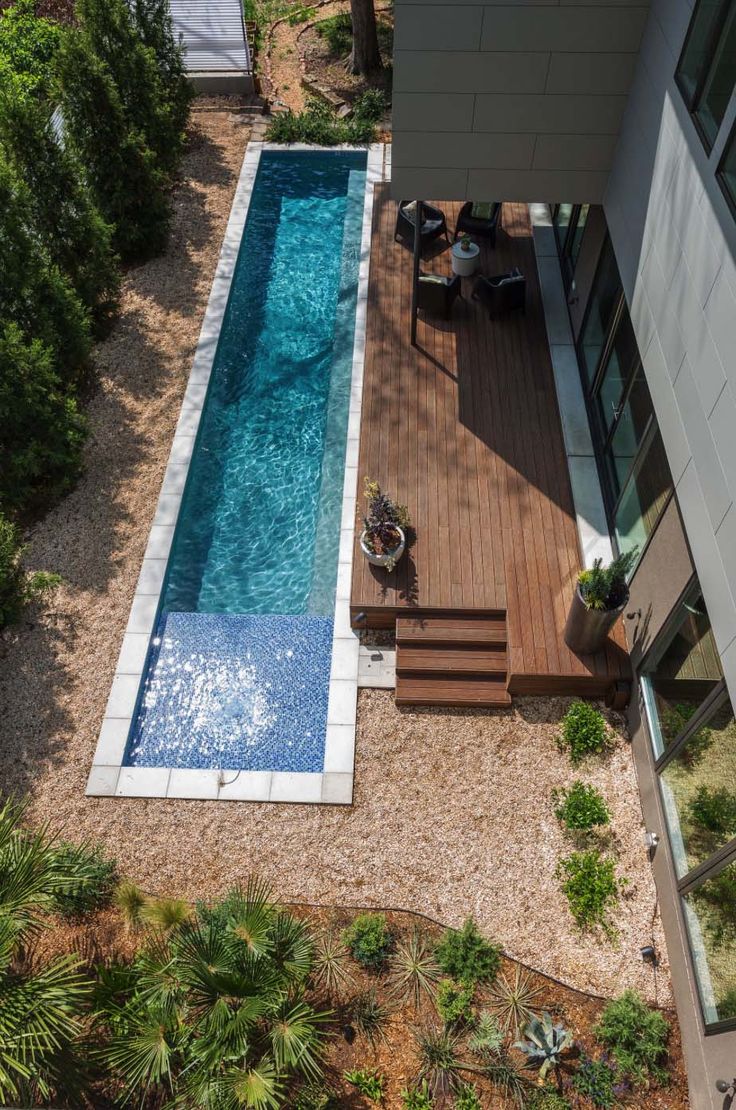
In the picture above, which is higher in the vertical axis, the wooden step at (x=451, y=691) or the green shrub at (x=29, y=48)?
the green shrub at (x=29, y=48)

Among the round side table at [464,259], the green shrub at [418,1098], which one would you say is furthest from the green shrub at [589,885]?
the round side table at [464,259]

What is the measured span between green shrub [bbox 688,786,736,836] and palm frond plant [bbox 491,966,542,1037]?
218cm

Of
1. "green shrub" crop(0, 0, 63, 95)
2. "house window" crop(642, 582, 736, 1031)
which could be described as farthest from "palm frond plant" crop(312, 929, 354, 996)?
"green shrub" crop(0, 0, 63, 95)

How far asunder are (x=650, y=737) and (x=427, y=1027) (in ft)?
11.8

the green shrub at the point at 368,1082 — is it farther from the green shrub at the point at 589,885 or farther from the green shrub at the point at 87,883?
the green shrub at the point at 87,883

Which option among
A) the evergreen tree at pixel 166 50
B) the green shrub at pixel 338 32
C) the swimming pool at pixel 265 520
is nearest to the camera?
the swimming pool at pixel 265 520

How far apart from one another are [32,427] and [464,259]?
280 inches

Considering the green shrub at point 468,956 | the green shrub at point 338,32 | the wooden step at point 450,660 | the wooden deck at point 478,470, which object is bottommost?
the green shrub at point 468,956

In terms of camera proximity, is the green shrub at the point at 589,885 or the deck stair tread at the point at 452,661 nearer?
the green shrub at the point at 589,885

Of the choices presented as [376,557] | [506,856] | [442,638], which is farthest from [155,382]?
[506,856]

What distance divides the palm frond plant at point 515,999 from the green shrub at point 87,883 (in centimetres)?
400

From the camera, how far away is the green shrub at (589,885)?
7.32 meters

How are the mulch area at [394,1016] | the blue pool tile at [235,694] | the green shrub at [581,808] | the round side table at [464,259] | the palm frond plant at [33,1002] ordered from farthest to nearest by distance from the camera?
the round side table at [464,259] < the blue pool tile at [235,694] < the green shrub at [581,808] < the mulch area at [394,1016] < the palm frond plant at [33,1002]

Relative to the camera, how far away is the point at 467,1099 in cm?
632
